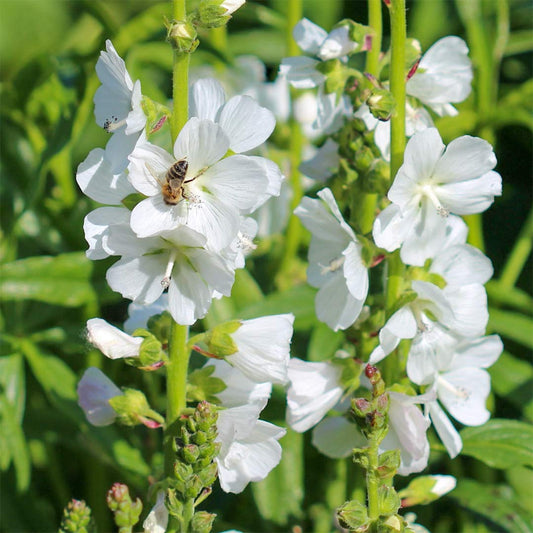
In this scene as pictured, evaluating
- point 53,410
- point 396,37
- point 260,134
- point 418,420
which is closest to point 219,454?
point 418,420

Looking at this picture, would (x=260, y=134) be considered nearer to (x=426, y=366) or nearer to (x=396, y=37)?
(x=396, y=37)

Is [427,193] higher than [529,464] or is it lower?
higher

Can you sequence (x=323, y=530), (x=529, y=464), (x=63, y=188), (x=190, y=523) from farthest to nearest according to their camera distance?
1. (x=63, y=188)
2. (x=323, y=530)
3. (x=529, y=464)
4. (x=190, y=523)

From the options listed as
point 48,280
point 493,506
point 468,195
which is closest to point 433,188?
point 468,195

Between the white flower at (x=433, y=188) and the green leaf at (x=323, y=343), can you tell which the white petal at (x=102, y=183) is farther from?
the green leaf at (x=323, y=343)

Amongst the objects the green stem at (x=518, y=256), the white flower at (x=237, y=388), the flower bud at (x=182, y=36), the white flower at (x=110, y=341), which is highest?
the flower bud at (x=182, y=36)

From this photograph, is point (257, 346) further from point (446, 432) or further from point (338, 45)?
point (338, 45)

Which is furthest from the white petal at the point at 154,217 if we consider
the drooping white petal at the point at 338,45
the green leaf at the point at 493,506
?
the green leaf at the point at 493,506

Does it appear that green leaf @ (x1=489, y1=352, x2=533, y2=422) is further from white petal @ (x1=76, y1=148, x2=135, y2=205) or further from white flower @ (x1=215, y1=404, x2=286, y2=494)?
white petal @ (x1=76, y1=148, x2=135, y2=205)

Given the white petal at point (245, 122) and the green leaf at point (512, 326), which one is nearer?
the white petal at point (245, 122)
